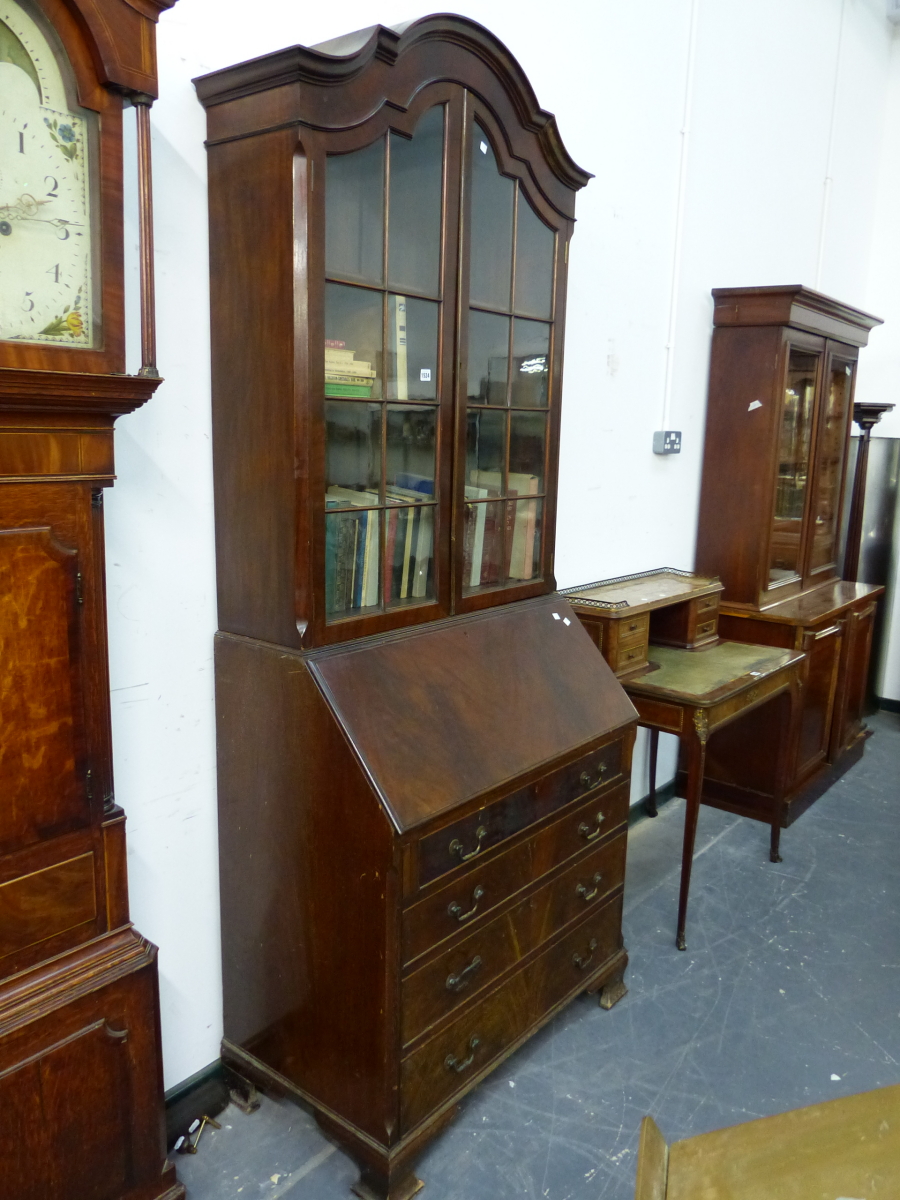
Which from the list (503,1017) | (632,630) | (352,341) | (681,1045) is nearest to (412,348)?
(352,341)

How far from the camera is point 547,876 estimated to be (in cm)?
202

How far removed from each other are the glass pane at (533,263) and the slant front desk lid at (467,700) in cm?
71

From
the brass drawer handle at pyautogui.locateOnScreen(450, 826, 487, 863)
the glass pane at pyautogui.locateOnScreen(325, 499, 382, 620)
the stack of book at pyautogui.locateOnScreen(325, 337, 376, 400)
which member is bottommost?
the brass drawer handle at pyautogui.locateOnScreen(450, 826, 487, 863)

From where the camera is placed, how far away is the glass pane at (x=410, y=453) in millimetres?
1782

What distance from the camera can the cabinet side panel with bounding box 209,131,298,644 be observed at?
5.13 ft

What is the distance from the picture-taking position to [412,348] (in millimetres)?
1794

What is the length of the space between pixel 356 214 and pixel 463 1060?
5.54 ft

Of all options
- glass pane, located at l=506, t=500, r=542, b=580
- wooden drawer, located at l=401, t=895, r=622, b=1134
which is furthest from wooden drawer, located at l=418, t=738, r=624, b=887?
glass pane, located at l=506, t=500, r=542, b=580

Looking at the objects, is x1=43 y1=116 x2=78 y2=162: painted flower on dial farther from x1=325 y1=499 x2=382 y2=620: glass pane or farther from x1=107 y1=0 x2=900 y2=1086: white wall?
x1=325 y1=499 x2=382 y2=620: glass pane

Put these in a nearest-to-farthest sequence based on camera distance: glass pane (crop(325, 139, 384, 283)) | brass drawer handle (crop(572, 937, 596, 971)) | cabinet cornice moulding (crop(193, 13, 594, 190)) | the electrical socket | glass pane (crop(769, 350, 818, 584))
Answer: cabinet cornice moulding (crop(193, 13, 594, 190)) → glass pane (crop(325, 139, 384, 283)) → brass drawer handle (crop(572, 937, 596, 971)) → the electrical socket → glass pane (crop(769, 350, 818, 584))

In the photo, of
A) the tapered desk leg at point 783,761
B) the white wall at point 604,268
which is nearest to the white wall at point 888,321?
the white wall at point 604,268

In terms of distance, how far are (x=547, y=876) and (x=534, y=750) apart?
0.32 meters

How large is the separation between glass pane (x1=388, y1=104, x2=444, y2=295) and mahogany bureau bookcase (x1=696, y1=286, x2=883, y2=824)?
1.89 meters

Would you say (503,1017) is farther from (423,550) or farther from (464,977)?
(423,550)
